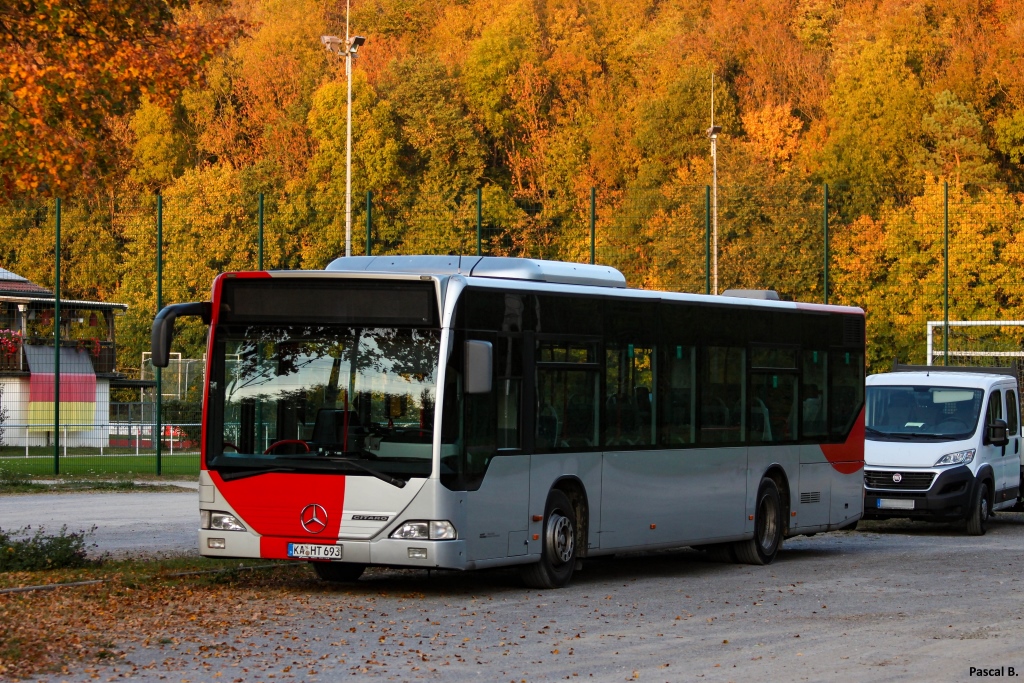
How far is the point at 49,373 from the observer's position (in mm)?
34406

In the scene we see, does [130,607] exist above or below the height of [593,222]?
below

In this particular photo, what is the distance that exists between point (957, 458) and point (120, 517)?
1120 cm

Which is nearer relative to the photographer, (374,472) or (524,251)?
(374,472)

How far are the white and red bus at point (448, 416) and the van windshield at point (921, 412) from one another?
22.1 ft

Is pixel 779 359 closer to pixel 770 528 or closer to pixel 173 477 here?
pixel 770 528

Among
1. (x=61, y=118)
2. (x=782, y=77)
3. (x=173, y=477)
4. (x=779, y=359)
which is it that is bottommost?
(x=173, y=477)

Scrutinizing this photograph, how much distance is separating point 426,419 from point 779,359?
20.6 feet

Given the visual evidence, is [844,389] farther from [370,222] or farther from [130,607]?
[370,222]

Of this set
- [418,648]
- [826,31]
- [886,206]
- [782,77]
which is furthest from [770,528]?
[826,31]

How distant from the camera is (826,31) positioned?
9138 centimetres

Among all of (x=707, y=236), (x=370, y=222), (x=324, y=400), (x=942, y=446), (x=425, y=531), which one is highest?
(x=370, y=222)

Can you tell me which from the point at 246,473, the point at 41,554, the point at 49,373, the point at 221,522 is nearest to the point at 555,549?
the point at 246,473

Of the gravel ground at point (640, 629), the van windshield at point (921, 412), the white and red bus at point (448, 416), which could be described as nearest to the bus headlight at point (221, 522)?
the white and red bus at point (448, 416)

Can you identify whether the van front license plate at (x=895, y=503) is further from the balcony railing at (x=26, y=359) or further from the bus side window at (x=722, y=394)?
the balcony railing at (x=26, y=359)
